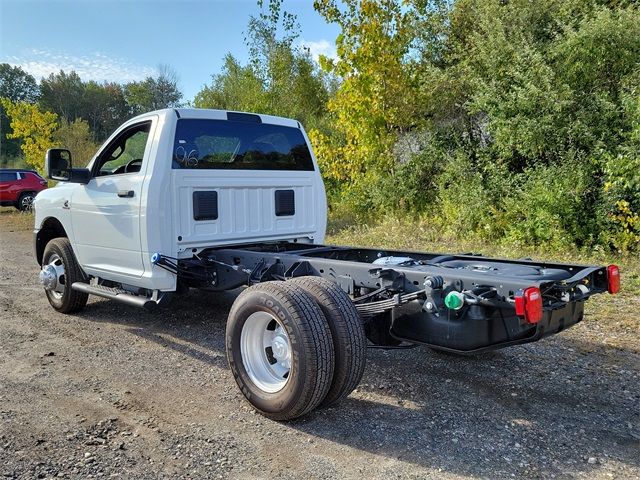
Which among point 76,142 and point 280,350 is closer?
point 280,350

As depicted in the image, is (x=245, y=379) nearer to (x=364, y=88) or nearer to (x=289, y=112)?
(x=364, y=88)

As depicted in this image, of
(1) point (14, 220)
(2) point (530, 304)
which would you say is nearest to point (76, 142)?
(1) point (14, 220)

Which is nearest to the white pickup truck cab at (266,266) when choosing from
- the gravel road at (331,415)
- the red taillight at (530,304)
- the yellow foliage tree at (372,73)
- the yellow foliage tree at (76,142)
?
the red taillight at (530,304)

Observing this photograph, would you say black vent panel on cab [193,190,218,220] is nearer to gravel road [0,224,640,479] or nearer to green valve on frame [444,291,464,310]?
gravel road [0,224,640,479]

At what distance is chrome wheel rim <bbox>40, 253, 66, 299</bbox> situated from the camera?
20.3 feet

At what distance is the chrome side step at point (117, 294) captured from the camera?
4.99 meters

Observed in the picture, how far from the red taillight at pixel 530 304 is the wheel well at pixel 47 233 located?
5.30 m

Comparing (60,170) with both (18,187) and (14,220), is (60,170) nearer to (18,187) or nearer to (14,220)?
(14,220)

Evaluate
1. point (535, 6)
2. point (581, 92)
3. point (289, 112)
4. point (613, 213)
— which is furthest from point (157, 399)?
point (289, 112)

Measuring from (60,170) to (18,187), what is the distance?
65.7 ft

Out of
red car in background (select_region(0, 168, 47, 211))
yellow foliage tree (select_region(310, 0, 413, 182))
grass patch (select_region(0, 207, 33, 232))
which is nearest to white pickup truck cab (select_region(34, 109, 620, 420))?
yellow foliage tree (select_region(310, 0, 413, 182))

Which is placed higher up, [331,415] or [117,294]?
[117,294]

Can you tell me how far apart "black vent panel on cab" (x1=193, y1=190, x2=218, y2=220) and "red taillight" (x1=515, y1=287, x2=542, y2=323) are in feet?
10.0

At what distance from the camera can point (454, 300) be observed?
315cm
